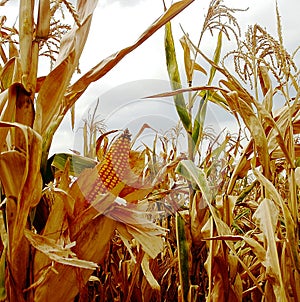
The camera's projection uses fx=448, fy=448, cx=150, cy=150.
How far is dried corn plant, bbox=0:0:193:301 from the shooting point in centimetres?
92

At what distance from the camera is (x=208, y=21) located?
1847mm

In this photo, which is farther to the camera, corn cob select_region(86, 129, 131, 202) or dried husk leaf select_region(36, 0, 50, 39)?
corn cob select_region(86, 129, 131, 202)

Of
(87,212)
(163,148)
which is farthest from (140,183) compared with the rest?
(163,148)

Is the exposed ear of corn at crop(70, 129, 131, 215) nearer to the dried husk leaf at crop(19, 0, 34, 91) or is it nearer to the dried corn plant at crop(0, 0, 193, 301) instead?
the dried corn plant at crop(0, 0, 193, 301)

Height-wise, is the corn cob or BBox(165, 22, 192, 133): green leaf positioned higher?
BBox(165, 22, 192, 133): green leaf

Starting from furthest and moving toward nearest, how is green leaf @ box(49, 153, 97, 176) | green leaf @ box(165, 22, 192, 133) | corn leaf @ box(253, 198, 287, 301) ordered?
green leaf @ box(165, 22, 192, 133) < green leaf @ box(49, 153, 97, 176) < corn leaf @ box(253, 198, 287, 301)

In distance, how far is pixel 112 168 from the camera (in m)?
1.20

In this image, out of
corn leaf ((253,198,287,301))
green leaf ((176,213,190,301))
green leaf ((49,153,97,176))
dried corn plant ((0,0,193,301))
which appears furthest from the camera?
green leaf ((176,213,190,301))

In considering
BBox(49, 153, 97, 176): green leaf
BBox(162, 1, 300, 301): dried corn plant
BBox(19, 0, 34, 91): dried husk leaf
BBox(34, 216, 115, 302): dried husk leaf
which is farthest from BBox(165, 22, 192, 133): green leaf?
BBox(19, 0, 34, 91): dried husk leaf

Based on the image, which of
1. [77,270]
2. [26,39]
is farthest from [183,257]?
[26,39]

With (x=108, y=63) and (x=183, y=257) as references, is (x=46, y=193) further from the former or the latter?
(x=183, y=257)

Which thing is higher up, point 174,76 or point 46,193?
point 174,76

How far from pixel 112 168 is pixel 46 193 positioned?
0.60 feet

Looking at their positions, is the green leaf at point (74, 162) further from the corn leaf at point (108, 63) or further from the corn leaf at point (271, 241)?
the corn leaf at point (271, 241)
